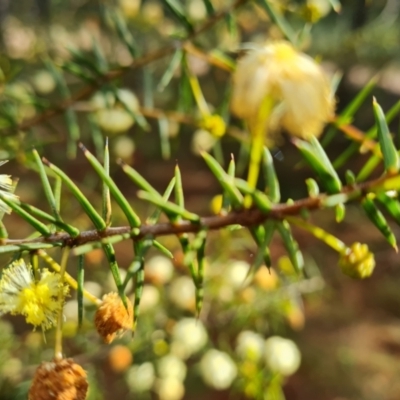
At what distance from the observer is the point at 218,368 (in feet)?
2.21

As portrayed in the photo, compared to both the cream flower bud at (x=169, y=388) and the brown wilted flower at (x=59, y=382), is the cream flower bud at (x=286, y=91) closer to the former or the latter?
the brown wilted flower at (x=59, y=382)

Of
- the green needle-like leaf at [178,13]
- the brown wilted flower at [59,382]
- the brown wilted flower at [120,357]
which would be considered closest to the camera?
the brown wilted flower at [59,382]

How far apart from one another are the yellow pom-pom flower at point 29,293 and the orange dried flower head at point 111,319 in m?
0.02

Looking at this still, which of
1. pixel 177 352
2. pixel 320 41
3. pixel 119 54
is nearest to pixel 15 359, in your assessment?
pixel 177 352

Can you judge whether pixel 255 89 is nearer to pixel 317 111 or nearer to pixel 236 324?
pixel 317 111

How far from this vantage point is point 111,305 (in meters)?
0.22

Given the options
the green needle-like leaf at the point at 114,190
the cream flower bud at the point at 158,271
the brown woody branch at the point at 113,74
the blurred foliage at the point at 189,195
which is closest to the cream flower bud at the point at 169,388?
the blurred foliage at the point at 189,195

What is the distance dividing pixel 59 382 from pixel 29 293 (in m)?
0.05

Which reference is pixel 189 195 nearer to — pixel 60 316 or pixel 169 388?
pixel 169 388

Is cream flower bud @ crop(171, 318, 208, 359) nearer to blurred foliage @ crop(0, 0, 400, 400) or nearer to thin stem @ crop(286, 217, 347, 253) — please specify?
blurred foliage @ crop(0, 0, 400, 400)

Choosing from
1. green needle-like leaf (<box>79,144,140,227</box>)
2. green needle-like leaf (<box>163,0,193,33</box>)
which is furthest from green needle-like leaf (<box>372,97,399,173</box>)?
green needle-like leaf (<box>163,0,193,33</box>)

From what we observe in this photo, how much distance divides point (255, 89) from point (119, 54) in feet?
3.31

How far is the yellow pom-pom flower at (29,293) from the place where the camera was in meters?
0.22

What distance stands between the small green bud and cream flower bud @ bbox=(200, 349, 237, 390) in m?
0.49
